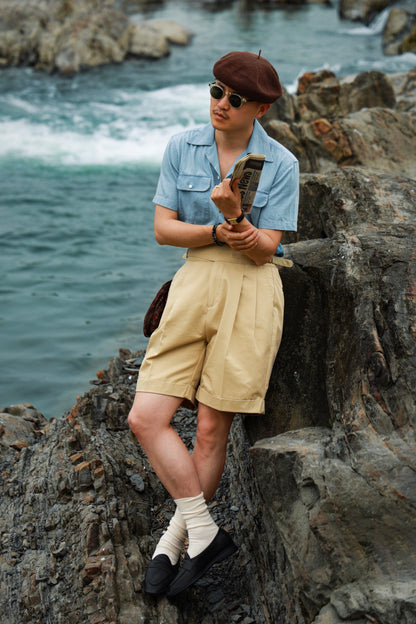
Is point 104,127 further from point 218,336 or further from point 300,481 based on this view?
point 300,481

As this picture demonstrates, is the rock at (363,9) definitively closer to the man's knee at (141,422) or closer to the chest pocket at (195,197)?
the chest pocket at (195,197)

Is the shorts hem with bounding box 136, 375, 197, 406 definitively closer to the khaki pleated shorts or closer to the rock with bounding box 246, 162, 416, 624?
the khaki pleated shorts

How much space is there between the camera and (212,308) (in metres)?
3.23

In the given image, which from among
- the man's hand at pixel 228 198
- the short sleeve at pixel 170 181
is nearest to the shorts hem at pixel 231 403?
the man's hand at pixel 228 198

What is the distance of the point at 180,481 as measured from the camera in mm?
3043

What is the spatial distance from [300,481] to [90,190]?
35.6ft

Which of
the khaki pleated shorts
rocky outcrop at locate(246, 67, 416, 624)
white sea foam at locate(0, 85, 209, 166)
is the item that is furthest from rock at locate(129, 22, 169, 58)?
the khaki pleated shorts

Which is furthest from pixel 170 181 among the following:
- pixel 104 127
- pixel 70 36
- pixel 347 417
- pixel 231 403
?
pixel 70 36

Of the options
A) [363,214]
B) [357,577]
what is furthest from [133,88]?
[357,577]

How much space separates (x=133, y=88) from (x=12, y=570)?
19500 mm

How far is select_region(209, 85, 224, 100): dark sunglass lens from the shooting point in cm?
319

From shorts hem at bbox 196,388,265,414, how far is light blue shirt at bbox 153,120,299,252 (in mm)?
864

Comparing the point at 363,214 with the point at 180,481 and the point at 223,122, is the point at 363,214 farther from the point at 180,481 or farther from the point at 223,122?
the point at 180,481

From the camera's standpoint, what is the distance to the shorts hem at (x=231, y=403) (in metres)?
3.15
